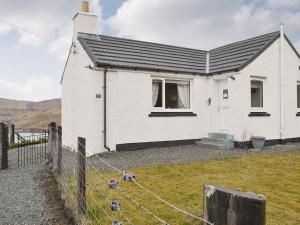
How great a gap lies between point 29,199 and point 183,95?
9875 mm

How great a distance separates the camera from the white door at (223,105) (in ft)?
47.5

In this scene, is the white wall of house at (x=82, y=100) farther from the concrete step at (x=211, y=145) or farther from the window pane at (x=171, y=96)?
the concrete step at (x=211, y=145)

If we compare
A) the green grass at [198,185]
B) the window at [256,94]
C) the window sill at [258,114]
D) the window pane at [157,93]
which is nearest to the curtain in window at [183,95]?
the window pane at [157,93]

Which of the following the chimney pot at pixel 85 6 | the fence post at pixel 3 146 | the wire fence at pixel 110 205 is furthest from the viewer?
A: the chimney pot at pixel 85 6

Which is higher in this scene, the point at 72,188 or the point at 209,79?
the point at 209,79

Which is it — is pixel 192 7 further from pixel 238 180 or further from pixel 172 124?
pixel 238 180

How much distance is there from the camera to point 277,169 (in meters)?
9.25

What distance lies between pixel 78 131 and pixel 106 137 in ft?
7.65

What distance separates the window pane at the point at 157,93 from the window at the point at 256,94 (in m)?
4.82

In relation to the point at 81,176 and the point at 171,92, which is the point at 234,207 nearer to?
the point at 81,176

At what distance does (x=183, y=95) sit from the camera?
49.6 feet

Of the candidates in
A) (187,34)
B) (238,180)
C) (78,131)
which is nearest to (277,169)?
(238,180)

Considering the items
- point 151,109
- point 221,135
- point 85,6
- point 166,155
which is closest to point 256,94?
point 221,135

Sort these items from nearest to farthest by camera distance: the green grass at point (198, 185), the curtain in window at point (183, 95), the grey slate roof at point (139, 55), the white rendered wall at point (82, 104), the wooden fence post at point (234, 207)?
the wooden fence post at point (234, 207) < the green grass at point (198, 185) < the white rendered wall at point (82, 104) < the grey slate roof at point (139, 55) < the curtain in window at point (183, 95)
